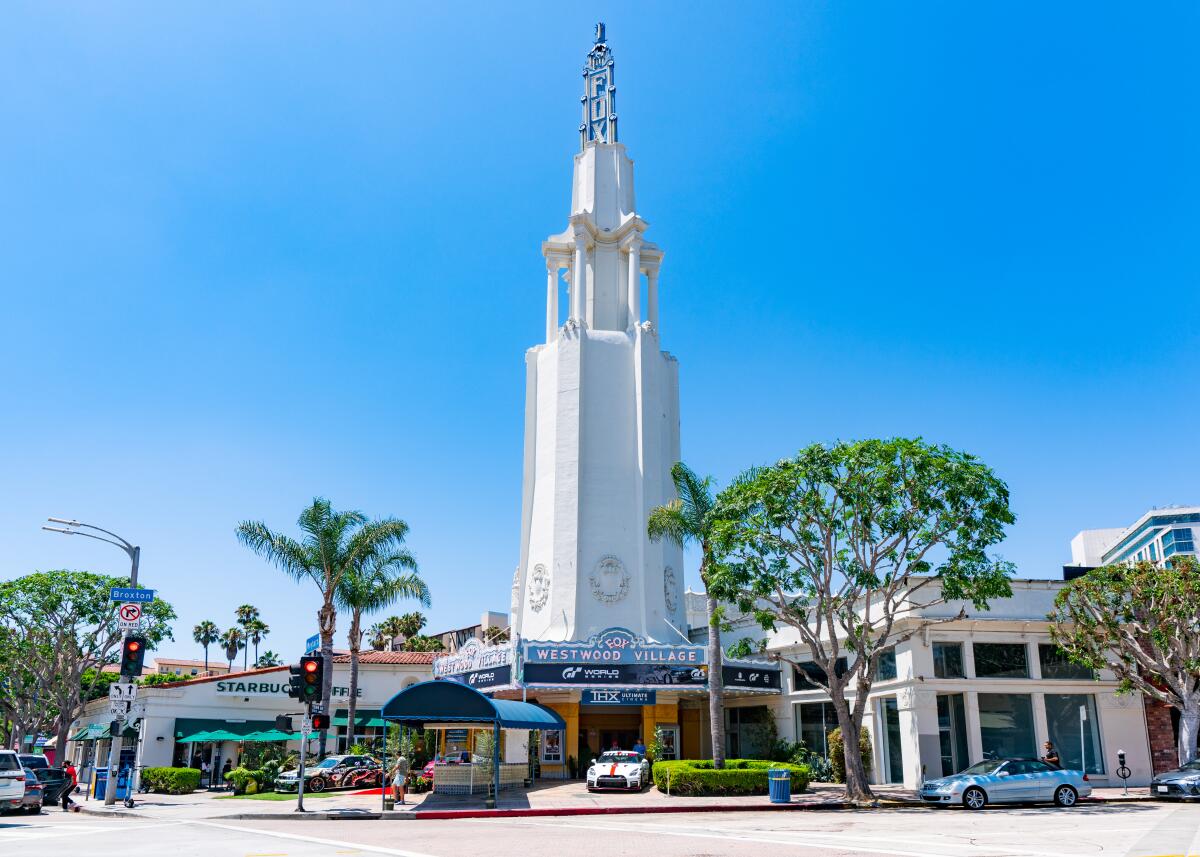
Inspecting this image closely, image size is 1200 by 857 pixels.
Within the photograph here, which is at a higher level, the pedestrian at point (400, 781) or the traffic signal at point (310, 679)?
the traffic signal at point (310, 679)

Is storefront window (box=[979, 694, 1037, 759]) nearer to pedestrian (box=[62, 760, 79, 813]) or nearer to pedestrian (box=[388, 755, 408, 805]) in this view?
pedestrian (box=[388, 755, 408, 805])

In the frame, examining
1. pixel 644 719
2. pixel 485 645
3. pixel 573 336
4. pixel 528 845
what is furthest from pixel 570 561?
pixel 528 845

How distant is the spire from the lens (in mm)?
55406

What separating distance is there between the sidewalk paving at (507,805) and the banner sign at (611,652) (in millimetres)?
5725

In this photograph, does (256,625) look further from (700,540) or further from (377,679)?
(700,540)

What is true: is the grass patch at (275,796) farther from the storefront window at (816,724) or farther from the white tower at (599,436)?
the storefront window at (816,724)

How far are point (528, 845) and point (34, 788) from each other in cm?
1923

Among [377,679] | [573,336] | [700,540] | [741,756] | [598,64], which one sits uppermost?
[598,64]

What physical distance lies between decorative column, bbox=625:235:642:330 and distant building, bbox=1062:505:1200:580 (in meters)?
111

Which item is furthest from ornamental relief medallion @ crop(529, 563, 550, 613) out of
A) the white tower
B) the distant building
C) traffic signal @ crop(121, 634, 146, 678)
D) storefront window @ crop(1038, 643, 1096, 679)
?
the distant building

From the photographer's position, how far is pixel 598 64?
57.3m

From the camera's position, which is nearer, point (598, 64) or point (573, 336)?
point (573, 336)

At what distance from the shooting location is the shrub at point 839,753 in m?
33.8

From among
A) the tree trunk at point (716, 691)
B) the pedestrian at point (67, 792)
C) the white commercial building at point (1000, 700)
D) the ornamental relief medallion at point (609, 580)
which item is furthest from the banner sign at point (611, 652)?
the pedestrian at point (67, 792)
